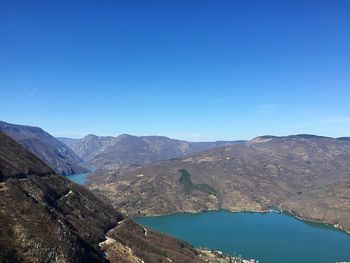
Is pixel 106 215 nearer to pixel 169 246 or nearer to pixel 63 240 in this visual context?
pixel 169 246

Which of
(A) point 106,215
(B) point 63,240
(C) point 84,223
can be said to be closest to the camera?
(B) point 63,240

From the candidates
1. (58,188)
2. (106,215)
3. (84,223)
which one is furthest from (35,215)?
(106,215)

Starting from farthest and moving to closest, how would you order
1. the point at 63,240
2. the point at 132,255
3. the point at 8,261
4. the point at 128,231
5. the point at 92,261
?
1. the point at 128,231
2. the point at 132,255
3. the point at 92,261
4. the point at 63,240
5. the point at 8,261

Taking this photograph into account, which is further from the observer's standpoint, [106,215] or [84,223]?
[106,215]

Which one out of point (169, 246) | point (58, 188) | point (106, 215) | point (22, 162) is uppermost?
point (22, 162)

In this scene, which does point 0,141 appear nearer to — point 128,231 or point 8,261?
point 128,231

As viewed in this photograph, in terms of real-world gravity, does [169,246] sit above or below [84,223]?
below
